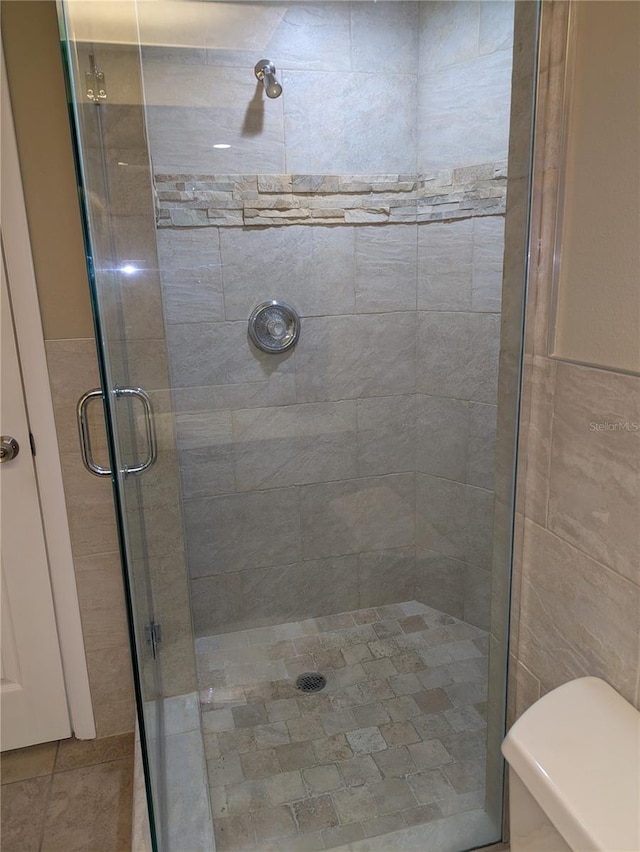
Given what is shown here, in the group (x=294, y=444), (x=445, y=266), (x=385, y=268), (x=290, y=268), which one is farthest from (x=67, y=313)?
(x=445, y=266)

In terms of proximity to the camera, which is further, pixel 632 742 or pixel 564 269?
pixel 564 269

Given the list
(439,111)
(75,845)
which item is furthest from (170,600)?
(439,111)

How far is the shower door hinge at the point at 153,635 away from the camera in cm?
125

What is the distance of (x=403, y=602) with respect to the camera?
2283 mm

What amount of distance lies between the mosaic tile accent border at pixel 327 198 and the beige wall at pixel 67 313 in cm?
34

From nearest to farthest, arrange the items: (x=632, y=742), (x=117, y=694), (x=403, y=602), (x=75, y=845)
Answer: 1. (x=632, y=742)
2. (x=75, y=845)
3. (x=117, y=694)
4. (x=403, y=602)

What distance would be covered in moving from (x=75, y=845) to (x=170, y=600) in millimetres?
640

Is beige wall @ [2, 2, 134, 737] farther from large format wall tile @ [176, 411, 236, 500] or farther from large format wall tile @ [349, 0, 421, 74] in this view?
large format wall tile @ [349, 0, 421, 74]

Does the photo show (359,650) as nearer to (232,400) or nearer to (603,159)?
(232,400)

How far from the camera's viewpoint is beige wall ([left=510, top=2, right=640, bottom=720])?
891mm

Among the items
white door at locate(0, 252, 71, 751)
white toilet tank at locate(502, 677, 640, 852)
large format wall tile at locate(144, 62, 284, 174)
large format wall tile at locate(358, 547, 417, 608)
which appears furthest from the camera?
large format wall tile at locate(358, 547, 417, 608)

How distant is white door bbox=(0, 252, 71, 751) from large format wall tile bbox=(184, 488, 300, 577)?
1.60 feet

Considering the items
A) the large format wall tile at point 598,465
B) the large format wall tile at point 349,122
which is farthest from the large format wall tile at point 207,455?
the large format wall tile at point 598,465

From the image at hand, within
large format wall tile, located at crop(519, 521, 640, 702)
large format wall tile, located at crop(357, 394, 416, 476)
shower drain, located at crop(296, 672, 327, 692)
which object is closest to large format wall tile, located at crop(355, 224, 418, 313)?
large format wall tile, located at crop(357, 394, 416, 476)
